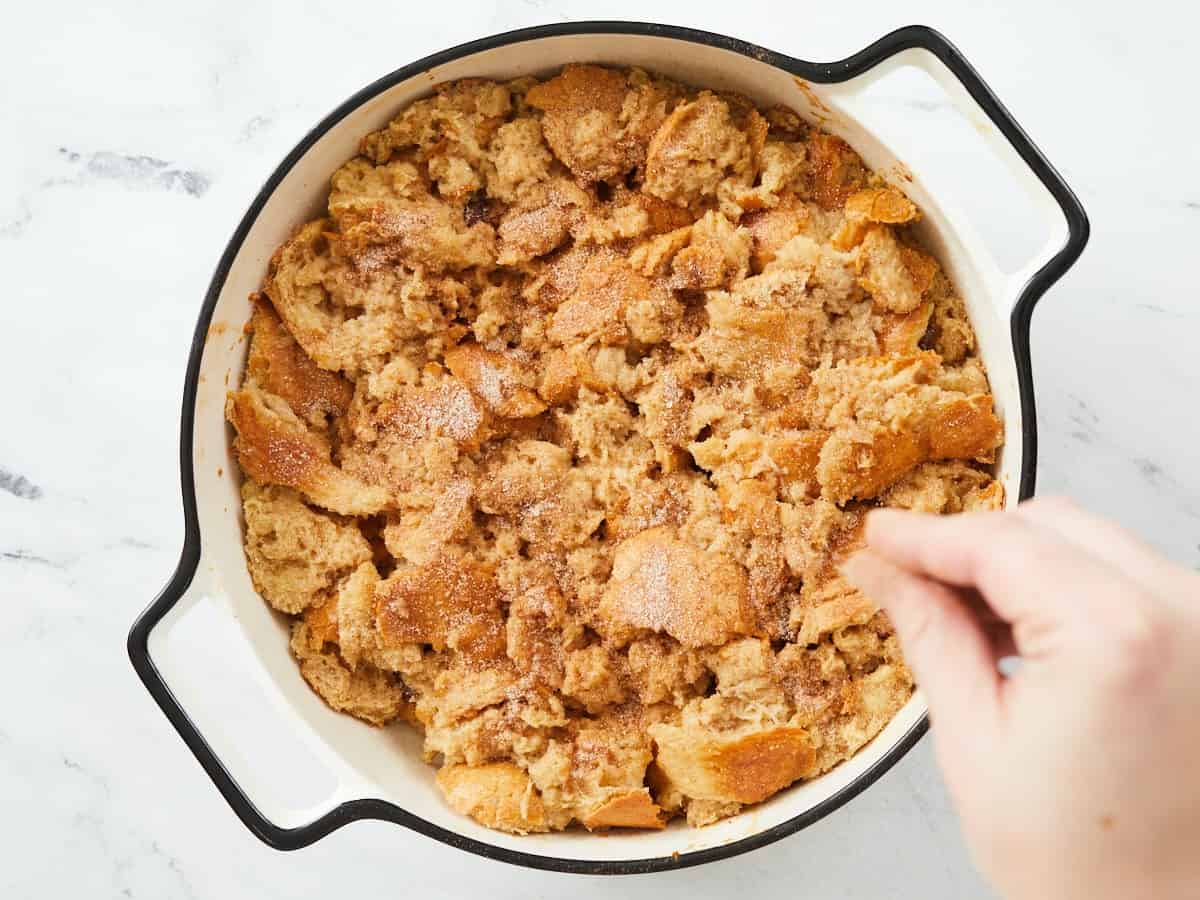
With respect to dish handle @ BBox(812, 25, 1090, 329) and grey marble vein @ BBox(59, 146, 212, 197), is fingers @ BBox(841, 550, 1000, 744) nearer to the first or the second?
dish handle @ BBox(812, 25, 1090, 329)

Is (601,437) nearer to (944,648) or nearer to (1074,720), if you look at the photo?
(944,648)

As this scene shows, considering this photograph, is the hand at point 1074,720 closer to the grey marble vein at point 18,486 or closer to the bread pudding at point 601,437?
the bread pudding at point 601,437

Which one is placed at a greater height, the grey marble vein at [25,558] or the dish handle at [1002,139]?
the dish handle at [1002,139]

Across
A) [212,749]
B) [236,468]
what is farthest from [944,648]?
[236,468]

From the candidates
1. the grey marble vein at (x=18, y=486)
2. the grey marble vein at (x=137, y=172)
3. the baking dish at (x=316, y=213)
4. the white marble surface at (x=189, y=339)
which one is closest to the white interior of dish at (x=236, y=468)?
the baking dish at (x=316, y=213)

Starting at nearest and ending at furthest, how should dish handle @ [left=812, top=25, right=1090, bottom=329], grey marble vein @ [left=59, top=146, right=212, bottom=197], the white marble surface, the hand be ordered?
1. the hand
2. dish handle @ [left=812, top=25, right=1090, bottom=329]
3. the white marble surface
4. grey marble vein @ [left=59, top=146, right=212, bottom=197]

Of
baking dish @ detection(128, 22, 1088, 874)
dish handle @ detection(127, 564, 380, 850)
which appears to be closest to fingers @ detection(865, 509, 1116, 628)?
baking dish @ detection(128, 22, 1088, 874)
